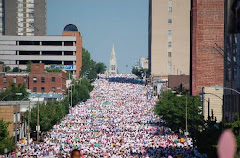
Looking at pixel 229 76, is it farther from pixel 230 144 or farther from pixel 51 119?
pixel 230 144

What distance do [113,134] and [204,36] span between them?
1263 inches

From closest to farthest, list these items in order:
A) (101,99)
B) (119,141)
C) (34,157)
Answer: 1. (34,157)
2. (119,141)
3. (101,99)

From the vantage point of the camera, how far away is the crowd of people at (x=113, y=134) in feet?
214

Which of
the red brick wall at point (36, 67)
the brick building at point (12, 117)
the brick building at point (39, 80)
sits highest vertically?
the red brick wall at point (36, 67)

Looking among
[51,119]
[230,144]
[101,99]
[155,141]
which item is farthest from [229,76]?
[101,99]

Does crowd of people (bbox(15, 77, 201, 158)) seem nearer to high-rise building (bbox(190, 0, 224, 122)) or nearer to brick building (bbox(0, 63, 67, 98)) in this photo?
brick building (bbox(0, 63, 67, 98))

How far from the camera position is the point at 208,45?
11494 cm

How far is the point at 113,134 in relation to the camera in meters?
88.9

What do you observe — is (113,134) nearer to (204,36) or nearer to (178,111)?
(178,111)

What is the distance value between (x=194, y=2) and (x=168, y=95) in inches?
585

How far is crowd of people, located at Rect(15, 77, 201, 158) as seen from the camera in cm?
6525

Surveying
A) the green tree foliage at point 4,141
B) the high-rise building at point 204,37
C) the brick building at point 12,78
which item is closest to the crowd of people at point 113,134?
the green tree foliage at point 4,141

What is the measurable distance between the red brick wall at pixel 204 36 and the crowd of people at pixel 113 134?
28.6ft

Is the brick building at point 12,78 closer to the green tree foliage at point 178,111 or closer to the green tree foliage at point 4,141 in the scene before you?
the green tree foliage at point 178,111
